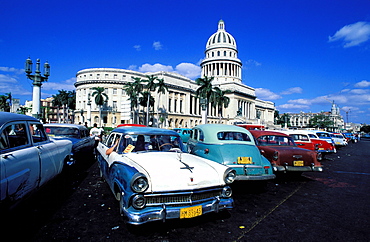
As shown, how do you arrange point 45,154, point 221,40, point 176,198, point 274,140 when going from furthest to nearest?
point 221,40
point 274,140
point 45,154
point 176,198

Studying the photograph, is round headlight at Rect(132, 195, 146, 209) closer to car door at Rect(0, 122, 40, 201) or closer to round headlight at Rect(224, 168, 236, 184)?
round headlight at Rect(224, 168, 236, 184)

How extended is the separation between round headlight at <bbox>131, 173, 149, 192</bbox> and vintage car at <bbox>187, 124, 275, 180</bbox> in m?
3.15

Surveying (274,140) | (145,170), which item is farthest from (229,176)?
(274,140)

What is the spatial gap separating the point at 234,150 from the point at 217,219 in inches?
Answer: 99.8

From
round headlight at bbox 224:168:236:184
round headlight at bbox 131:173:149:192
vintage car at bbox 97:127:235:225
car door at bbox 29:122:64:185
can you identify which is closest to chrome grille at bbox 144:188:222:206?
vintage car at bbox 97:127:235:225

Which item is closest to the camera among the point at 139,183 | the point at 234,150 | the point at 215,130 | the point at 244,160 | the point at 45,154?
the point at 139,183

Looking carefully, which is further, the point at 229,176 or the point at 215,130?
the point at 215,130

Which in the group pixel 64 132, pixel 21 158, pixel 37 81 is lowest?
pixel 21 158

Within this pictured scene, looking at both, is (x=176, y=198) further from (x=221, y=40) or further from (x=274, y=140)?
(x=221, y=40)

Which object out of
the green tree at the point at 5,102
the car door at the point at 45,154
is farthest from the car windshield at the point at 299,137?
the green tree at the point at 5,102

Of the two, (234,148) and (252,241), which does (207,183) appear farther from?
(234,148)

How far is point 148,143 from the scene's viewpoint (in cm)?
512

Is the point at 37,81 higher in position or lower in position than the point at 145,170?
higher

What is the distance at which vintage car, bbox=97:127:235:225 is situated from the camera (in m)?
3.40
